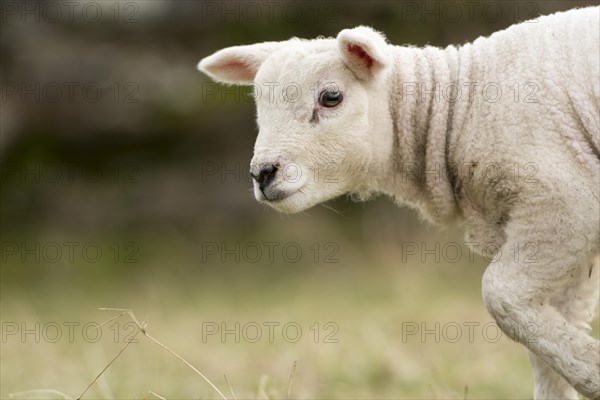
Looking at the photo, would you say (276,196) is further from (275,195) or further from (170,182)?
(170,182)

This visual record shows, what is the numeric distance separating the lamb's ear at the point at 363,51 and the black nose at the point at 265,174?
0.69m

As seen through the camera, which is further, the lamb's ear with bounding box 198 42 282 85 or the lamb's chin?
the lamb's ear with bounding box 198 42 282 85

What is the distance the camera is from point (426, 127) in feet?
15.3

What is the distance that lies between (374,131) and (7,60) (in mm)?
8576

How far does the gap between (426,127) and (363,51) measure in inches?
20.1

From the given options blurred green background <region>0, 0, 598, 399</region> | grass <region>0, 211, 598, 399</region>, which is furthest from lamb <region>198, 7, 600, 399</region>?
blurred green background <region>0, 0, 598, 399</region>

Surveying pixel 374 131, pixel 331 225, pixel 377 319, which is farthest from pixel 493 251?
pixel 331 225

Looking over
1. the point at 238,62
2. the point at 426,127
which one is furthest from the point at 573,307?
the point at 238,62

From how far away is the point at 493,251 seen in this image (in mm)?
4473

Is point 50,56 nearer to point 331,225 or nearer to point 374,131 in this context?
point 331,225

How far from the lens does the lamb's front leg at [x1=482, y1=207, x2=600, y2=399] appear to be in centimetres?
390

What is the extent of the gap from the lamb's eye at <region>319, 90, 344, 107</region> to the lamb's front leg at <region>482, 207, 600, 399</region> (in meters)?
1.08

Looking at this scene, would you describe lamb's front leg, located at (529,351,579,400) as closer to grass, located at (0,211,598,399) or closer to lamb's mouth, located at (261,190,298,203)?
grass, located at (0,211,598,399)

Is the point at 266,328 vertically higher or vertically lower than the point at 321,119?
lower
